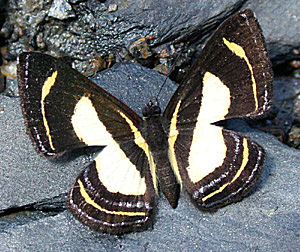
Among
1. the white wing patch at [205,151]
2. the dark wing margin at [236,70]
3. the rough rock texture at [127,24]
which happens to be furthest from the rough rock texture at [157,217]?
the rough rock texture at [127,24]

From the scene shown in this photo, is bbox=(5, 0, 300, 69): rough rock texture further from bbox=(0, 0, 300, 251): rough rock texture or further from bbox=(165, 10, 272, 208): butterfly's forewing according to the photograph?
bbox=(165, 10, 272, 208): butterfly's forewing

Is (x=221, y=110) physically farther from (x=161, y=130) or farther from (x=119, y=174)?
(x=119, y=174)

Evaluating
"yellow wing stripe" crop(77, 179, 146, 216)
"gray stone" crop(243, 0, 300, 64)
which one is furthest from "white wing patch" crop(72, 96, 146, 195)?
"gray stone" crop(243, 0, 300, 64)

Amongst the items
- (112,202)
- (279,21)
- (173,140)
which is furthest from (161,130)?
(279,21)

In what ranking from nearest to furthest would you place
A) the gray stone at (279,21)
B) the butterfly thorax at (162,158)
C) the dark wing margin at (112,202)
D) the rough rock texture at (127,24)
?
the dark wing margin at (112,202)
the butterfly thorax at (162,158)
the rough rock texture at (127,24)
the gray stone at (279,21)

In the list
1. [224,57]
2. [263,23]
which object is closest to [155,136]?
[224,57]

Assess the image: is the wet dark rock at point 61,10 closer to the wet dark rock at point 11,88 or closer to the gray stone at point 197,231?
the wet dark rock at point 11,88

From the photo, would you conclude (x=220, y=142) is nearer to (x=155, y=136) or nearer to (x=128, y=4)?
(x=155, y=136)

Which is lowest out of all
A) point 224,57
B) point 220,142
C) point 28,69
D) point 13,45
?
point 13,45
